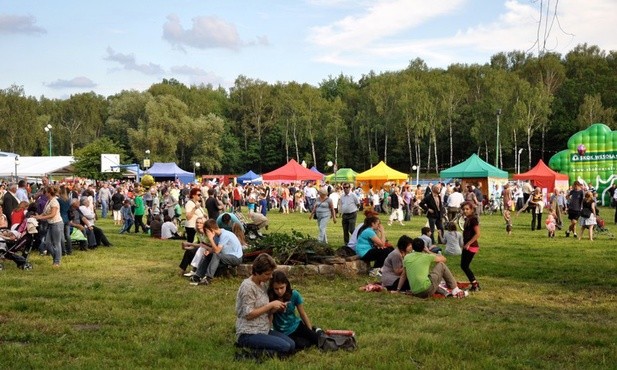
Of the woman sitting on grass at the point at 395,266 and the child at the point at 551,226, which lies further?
the child at the point at 551,226

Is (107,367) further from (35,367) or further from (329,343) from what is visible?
(329,343)

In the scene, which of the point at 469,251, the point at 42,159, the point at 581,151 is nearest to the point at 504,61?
the point at 581,151

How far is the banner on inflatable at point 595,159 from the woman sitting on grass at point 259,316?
3265 cm

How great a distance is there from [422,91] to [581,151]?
32.1 meters

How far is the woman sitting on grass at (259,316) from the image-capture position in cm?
612

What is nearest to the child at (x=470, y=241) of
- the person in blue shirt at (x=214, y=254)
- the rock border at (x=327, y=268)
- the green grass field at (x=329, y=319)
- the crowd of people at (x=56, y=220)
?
the green grass field at (x=329, y=319)

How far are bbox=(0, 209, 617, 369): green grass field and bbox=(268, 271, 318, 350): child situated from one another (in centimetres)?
19

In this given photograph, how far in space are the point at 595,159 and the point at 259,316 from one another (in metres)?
34.4

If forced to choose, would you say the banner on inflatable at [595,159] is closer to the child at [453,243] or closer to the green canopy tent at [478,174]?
the green canopy tent at [478,174]

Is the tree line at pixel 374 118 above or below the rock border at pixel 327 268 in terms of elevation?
above

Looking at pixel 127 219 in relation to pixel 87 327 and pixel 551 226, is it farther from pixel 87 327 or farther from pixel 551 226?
pixel 87 327

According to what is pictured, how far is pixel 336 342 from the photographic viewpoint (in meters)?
6.36

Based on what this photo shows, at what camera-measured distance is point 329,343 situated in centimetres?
637

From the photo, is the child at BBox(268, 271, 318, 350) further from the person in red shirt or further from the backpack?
the person in red shirt
